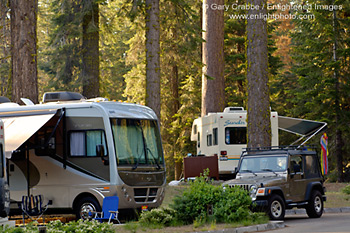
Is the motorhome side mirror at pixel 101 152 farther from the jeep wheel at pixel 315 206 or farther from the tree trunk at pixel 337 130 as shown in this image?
the tree trunk at pixel 337 130

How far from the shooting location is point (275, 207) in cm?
1695

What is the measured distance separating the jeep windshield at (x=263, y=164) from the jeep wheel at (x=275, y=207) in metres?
1.09

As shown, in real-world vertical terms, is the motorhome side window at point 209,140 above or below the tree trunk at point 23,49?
below

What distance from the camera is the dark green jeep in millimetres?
16828

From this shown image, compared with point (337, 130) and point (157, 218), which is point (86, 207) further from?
point (337, 130)

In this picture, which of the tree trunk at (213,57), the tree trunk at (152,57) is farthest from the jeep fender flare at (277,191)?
the tree trunk at (213,57)

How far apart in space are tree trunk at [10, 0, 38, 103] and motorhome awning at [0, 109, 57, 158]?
189cm

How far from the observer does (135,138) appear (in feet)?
58.0

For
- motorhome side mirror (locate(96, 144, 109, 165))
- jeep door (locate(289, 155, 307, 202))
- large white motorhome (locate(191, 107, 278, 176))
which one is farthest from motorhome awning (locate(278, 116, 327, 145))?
motorhome side mirror (locate(96, 144, 109, 165))

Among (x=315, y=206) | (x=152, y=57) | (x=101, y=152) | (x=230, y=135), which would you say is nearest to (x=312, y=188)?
(x=315, y=206)

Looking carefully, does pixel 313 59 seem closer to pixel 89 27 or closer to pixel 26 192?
pixel 89 27

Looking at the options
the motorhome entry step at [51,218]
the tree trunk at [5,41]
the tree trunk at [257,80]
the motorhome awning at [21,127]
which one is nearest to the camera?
the motorhome awning at [21,127]

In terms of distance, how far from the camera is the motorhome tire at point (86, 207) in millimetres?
17050

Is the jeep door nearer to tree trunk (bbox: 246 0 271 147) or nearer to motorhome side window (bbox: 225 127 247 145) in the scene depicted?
tree trunk (bbox: 246 0 271 147)
